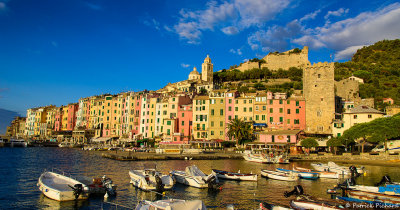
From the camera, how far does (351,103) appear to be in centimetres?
7038

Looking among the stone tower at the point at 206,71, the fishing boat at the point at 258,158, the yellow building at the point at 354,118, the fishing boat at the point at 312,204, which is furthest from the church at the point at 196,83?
the fishing boat at the point at 312,204

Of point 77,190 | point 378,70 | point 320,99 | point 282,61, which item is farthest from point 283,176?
point 282,61

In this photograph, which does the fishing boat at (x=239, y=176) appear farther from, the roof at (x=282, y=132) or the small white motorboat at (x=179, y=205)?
the roof at (x=282, y=132)

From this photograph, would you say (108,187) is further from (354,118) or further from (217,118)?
(354,118)

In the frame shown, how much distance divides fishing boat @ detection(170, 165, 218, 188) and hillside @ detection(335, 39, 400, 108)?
6645 cm

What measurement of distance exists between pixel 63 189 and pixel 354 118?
180ft

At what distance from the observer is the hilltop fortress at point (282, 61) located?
404ft

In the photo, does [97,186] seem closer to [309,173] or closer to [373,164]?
[309,173]

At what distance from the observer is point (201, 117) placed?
68.2 metres

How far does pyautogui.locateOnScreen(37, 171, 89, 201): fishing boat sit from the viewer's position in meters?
21.2

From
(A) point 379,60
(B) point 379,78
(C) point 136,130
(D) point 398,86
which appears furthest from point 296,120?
(A) point 379,60

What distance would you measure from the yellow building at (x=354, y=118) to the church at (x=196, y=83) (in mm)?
49359

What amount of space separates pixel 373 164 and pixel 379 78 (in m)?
67.3

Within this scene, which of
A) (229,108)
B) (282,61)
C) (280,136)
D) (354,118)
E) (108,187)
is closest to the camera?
(108,187)
